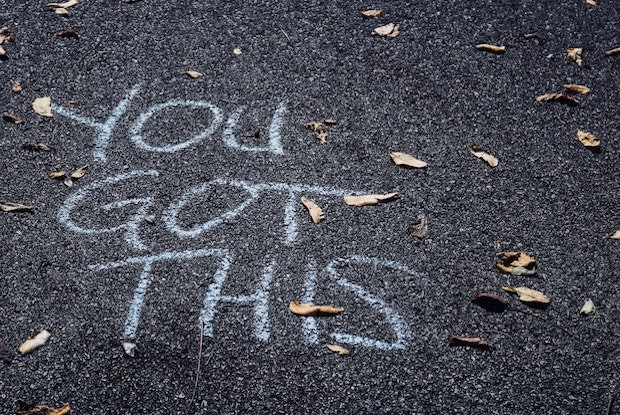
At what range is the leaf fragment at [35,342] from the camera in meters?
3.02

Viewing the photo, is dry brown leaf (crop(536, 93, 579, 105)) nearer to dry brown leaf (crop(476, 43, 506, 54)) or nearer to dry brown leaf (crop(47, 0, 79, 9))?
dry brown leaf (crop(476, 43, 506, 54))

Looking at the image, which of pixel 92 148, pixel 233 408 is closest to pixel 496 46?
pixel 92 148

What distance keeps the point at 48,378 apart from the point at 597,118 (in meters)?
2.89

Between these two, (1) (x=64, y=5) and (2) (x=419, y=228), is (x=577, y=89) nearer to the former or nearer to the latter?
(2) (x=419, y=228)

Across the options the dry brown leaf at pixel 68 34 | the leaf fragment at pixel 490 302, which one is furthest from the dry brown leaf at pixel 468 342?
the dry brown leaf at pixel 68 34

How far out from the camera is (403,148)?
3885mm

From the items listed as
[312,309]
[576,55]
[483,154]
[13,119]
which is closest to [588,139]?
[483,154]

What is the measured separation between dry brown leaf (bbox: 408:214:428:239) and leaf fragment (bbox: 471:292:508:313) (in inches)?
15.1

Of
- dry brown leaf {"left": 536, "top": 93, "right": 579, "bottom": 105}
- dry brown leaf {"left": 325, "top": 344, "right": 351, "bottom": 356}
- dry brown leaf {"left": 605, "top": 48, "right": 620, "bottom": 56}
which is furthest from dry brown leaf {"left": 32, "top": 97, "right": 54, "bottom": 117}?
dry brown leaf {"left": 605, "top": 48, "right": 620, "bottom": 56}

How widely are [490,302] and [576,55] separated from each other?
1971 millimetres

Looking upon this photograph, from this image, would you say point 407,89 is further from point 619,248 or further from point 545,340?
point 545,340

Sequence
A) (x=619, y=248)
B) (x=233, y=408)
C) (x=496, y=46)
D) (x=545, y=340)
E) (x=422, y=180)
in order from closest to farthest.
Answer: (x=233, y=408) < (x=545, y=340) < (x=619, y=248) < (x=422, y=180) < (x=496, y=46)

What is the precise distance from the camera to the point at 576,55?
452cm

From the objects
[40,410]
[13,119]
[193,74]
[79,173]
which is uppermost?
[193,74]
